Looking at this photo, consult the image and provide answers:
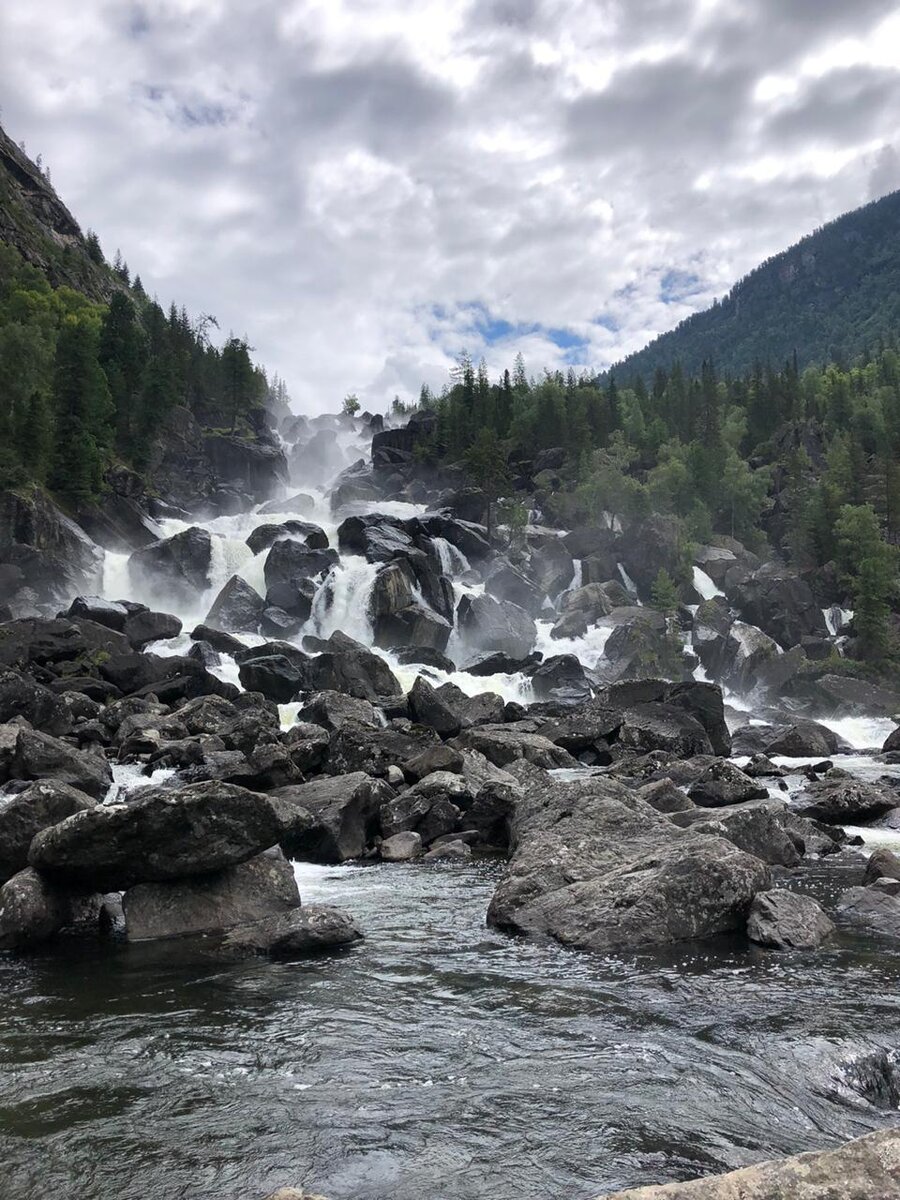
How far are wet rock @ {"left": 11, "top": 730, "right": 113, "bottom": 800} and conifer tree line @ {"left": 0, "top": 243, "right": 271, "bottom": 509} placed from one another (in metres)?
47.5

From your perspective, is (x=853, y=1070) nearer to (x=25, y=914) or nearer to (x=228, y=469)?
(x=25, y=914)

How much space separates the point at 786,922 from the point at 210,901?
29.5ft

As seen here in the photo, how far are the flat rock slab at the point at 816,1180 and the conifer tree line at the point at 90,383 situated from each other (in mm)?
69626

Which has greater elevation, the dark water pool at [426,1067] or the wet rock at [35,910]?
the wet rock at [35,910]

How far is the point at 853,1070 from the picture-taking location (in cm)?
771

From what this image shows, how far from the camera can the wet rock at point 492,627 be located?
6825 centimetres

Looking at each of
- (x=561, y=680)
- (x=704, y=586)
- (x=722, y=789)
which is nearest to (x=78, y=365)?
(x=561, y=680)

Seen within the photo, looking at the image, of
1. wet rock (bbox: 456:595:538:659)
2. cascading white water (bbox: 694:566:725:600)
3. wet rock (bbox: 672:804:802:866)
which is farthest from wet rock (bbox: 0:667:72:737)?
cascading white water (bbox: 694:566:725:600)

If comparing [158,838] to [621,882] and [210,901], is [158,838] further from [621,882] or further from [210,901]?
[621,882]

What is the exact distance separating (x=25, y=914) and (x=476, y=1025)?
7426 millimetres

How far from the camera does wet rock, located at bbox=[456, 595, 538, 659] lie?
68.2 metres

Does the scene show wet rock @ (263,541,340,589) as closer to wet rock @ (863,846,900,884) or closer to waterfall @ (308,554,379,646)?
waterfall @ (308,554,379,646)

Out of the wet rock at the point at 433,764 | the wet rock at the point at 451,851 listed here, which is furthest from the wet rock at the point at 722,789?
the wet rock at the point at 451,851

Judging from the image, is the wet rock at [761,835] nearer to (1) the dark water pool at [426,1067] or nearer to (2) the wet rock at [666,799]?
(2) the wet rock at [666,799]
